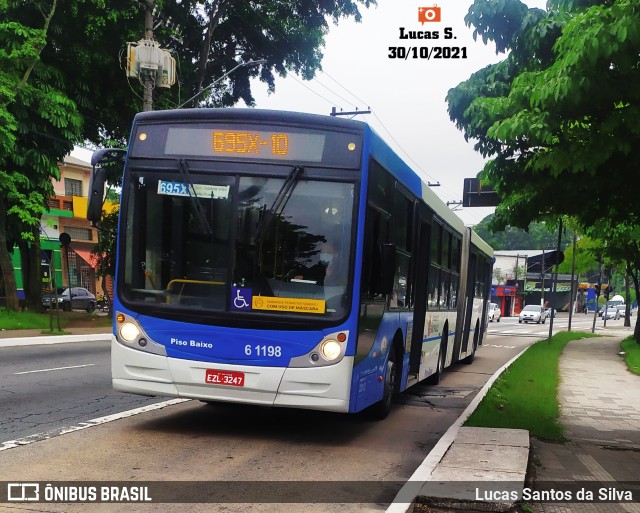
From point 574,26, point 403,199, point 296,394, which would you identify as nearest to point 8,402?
point 296,394

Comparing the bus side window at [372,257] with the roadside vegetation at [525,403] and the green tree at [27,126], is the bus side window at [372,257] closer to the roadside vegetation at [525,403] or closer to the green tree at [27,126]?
the roadside vegetation at [525,403]

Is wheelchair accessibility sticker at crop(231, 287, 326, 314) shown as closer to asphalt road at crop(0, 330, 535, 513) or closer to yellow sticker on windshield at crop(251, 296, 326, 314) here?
yellow sticker on windshield at crop(251, 296, 326, 314)

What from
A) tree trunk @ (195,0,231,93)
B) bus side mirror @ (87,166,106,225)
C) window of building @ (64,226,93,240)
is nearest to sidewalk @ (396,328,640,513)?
bus side mirror @ (87,166,106,225)

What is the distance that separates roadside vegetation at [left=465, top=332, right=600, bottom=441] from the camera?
30.0 feet

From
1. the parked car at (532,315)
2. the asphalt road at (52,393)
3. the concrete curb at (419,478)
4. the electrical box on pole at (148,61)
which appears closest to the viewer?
the concrete curb at (419,478)

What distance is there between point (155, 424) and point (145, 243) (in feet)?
6.85

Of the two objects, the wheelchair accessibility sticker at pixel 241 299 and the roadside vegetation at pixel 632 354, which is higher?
the wheelchair accessibility sticker at pixel 241 299

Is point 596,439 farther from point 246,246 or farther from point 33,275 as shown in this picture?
point 33,275

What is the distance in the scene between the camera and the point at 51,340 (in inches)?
803

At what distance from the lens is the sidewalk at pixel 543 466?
18.2 ft

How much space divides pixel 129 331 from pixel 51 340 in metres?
13.9

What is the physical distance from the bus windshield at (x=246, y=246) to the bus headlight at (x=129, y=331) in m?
0.22

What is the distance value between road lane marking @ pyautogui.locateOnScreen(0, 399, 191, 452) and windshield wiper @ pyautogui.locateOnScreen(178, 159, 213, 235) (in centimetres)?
251

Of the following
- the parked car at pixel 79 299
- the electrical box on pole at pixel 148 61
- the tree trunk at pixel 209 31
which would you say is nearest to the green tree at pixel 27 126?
the electrical box on pole at pixel 148 61
